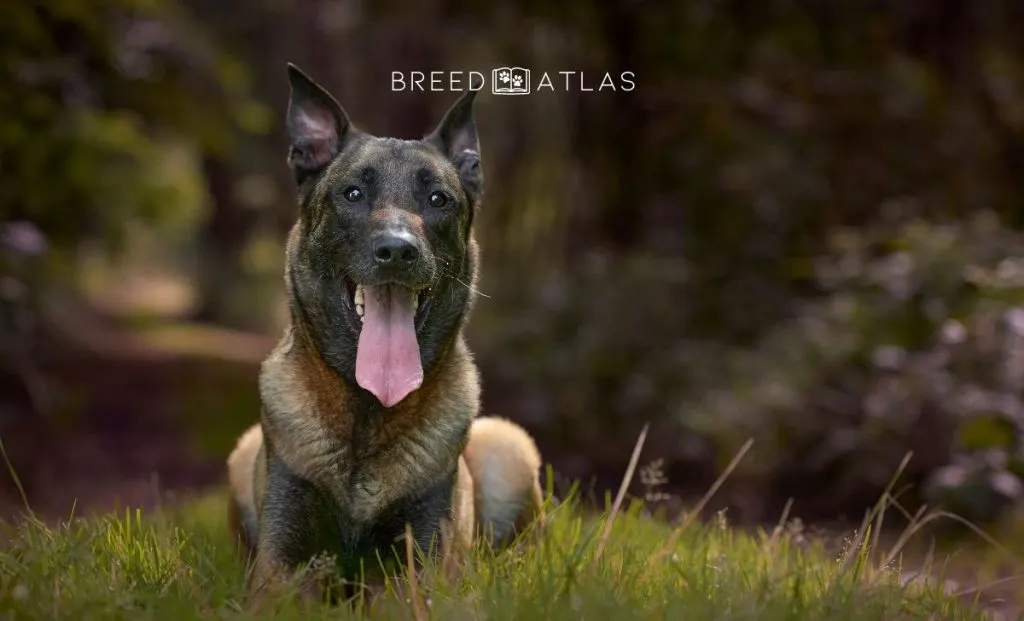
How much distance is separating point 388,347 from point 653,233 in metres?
7.18

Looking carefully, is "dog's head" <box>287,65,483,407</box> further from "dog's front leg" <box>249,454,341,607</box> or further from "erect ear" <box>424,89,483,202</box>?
"dog's front leg" <box>249,454,341,607</box>

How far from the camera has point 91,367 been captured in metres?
11.5

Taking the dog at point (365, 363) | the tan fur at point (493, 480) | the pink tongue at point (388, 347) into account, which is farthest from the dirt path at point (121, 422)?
the pink tongue at point (388, 347)

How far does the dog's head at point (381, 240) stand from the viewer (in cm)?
400

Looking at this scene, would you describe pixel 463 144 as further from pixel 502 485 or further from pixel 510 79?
pixel 510 79

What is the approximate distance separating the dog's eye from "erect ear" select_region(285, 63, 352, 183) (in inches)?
19.2

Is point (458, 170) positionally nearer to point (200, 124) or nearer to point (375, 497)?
point (375, 497)

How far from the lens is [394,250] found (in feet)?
12.7

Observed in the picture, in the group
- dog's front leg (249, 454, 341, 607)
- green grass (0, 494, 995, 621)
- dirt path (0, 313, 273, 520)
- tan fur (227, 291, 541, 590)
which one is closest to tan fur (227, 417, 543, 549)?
tan fur (227, 291, 541, 590)

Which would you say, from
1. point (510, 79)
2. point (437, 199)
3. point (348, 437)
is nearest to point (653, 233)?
point (510, 79)

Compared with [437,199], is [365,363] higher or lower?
lower

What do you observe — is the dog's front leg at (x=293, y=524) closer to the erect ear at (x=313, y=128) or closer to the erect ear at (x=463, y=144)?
the erect ear at (x=313, y=128)

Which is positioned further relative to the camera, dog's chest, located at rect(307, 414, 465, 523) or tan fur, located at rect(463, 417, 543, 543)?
tan fur, located at rect(463, 417, 543, 543)

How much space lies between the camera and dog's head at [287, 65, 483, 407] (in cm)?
400
